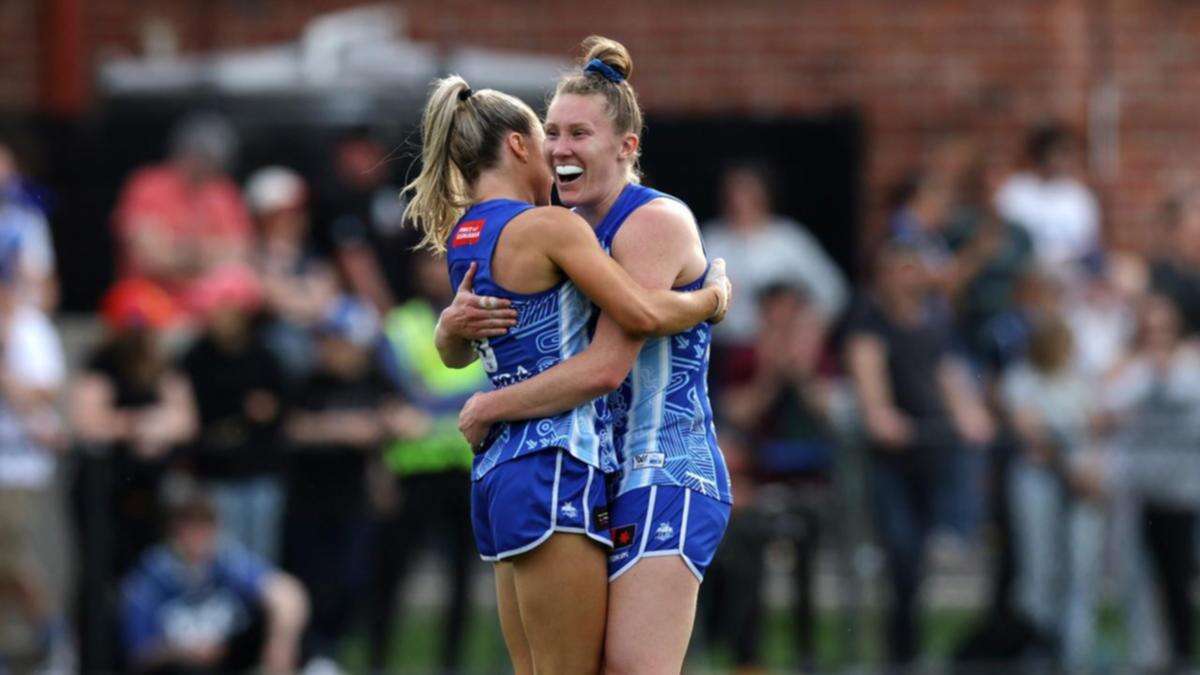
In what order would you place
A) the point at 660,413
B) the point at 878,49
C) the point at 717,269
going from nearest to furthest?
the point at 660,413, the point at 717,269, the point at 878,49

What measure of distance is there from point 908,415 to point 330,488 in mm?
3044

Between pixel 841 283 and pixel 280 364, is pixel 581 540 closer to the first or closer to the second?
pixel 280 364

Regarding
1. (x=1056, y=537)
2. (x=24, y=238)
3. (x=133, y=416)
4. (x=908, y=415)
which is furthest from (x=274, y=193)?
(x=1056, y=537)

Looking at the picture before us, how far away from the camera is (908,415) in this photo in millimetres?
11727

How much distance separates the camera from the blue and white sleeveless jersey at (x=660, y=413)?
599 cm

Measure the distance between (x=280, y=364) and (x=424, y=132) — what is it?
5362 mm

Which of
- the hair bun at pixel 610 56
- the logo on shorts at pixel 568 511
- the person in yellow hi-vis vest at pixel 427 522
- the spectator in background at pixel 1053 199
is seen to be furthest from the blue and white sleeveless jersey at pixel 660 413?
the spectator in background at pixel 1053 199

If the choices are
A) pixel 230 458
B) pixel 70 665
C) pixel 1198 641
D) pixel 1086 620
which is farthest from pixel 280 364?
pixel 1198 641

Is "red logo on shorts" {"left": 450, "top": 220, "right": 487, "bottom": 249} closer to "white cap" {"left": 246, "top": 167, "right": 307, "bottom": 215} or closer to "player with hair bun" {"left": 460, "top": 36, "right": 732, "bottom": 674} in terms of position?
"player with hair bun" {"left": 460, "top": 36, "right": 732, "bottom": 674}

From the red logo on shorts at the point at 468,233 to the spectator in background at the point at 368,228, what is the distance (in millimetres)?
6813

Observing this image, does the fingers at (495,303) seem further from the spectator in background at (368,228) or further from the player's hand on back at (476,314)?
the spectator in background at (368,228)

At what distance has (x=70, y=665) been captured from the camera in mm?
10812

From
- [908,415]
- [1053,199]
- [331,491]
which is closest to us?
[331,491]

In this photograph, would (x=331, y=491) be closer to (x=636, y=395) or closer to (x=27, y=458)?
(x=27, y=458)
